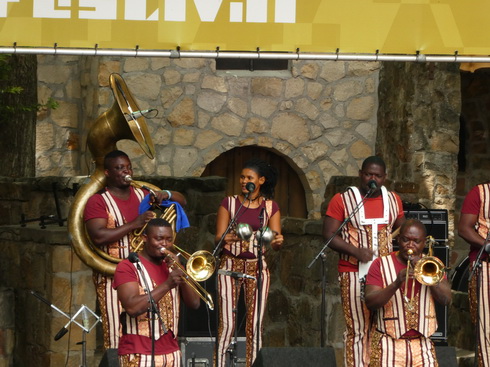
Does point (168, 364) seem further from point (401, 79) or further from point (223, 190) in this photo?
point (401, 79)

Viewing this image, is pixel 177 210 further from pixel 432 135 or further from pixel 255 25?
pixel 432 135

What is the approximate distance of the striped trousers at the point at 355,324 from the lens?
8633 mm

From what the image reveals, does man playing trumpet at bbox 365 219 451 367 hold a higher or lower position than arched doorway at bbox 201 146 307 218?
lower

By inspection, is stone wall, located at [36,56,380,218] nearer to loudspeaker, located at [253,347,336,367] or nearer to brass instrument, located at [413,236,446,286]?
loudspeaker, located at [253,347,336,367]

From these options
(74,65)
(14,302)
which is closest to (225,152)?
(74,65)

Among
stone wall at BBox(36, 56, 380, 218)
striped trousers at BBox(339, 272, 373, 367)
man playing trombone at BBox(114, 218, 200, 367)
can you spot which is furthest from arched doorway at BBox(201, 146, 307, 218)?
man playing trombone at BBox(114, 218, 200, 367)

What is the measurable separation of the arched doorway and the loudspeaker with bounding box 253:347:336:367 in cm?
621

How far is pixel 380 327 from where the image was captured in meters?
7.77

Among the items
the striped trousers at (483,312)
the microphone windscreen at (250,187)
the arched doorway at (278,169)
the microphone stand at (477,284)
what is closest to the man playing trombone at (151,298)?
the microphone windscreen at (250,187)

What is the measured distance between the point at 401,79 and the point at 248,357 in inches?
158

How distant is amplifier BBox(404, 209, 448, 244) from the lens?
9562mm

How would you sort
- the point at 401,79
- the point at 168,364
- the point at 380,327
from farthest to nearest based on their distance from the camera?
the point at 401,79
the point at 380,327
the point at 168,364

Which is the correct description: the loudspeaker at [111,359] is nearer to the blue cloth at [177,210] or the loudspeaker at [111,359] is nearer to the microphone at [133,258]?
the microphone at [133,258]

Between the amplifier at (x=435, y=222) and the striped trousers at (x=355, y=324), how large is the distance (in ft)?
3.53
